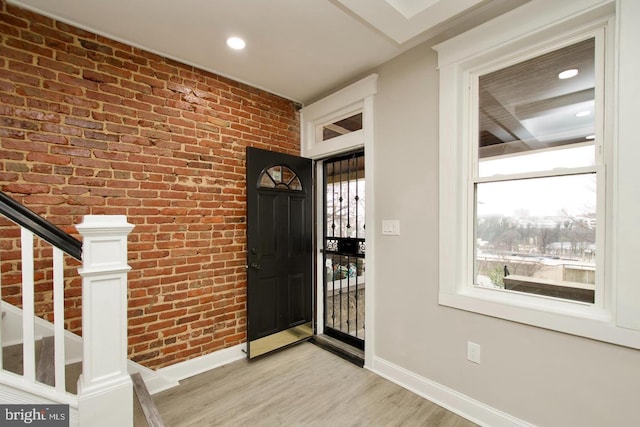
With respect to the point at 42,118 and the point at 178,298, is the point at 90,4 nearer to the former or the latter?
the point at 42,118

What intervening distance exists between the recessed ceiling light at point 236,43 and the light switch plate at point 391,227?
1.90 meters

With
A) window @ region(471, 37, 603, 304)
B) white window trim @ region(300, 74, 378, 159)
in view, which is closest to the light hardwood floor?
window @ region(471, 37, 603, 304)

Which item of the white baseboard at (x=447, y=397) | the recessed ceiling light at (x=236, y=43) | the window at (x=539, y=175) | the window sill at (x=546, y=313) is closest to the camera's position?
the window sill at (x=546, y=313)

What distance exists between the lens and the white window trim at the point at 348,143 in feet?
8.75

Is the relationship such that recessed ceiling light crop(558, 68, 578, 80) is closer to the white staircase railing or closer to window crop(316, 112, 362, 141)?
window crop(316, 112, 362, 141)

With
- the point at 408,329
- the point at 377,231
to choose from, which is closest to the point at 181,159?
the point at 377,231

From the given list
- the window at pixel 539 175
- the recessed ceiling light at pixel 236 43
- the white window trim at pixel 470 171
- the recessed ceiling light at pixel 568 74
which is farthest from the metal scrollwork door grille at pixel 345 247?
the recessed ceiling light at pixel 568 74

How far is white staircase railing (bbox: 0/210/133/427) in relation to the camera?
50.0 inches

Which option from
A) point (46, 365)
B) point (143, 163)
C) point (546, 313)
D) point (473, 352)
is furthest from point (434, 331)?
point (143, 163)

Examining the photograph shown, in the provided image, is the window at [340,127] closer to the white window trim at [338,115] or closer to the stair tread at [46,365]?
the white window trim at [338,115]

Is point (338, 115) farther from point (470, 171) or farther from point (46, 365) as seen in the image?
point (46, 365)

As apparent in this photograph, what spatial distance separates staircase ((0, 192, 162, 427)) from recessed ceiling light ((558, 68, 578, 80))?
2.63m

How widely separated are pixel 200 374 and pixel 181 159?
1.95 m

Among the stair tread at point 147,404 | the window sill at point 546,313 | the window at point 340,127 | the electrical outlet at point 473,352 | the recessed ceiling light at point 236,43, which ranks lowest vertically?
the stair tread at point 147,404
